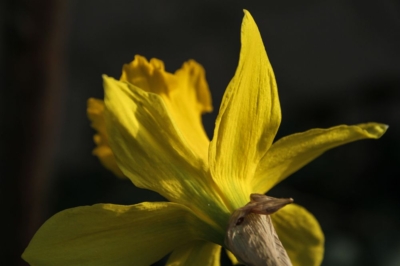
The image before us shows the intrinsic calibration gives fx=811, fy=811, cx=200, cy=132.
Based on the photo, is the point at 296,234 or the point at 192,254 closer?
the point at 192,254

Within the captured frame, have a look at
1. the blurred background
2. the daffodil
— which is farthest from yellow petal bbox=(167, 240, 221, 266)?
the blurred background

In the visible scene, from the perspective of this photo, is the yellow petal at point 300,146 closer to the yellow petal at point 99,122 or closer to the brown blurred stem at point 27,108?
the yellow petal at point 99,122

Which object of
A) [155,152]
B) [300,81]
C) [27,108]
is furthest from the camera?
[300,81]

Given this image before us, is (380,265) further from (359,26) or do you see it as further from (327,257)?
(359,26)

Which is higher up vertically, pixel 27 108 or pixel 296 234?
pixel 27 108

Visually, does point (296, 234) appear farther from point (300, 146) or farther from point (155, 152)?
point (155, 152)

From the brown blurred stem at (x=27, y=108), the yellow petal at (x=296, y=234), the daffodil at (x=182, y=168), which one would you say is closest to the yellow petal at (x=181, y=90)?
the daffodil at (x=182, y=168)

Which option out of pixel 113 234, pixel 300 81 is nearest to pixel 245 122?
pixel 113 234
